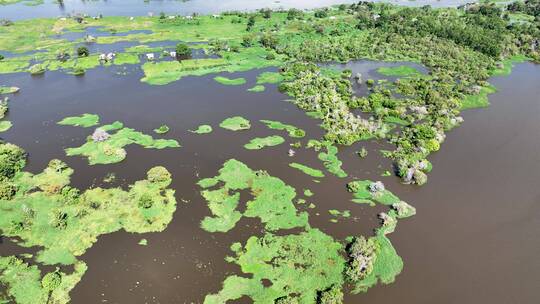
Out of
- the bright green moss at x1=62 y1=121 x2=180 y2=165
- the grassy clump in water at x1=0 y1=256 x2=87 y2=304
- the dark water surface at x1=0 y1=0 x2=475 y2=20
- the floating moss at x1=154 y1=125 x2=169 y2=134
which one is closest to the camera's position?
the grassy clump in water at x1=0 y1=256 x2=87 y2=304

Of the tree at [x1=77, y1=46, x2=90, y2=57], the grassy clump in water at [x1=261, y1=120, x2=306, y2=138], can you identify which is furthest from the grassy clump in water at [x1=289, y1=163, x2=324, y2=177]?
the tree at [x1=77, y1=46, x2=90, y2=57]

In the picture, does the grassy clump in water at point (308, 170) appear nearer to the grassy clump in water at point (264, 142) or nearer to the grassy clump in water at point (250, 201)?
the grassy clump in water at point (250, 201)

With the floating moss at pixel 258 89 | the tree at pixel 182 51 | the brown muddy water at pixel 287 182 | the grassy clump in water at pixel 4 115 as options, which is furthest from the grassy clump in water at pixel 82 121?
the tree at pixel 182 51

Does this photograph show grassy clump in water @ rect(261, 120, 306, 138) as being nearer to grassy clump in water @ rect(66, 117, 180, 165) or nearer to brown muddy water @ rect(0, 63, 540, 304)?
brown muddy water @ rect(0, 63, 540, 304)

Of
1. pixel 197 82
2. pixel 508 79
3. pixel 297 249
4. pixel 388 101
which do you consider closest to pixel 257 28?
pixel 197 82

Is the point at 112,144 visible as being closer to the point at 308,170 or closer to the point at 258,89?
the point at 308,170

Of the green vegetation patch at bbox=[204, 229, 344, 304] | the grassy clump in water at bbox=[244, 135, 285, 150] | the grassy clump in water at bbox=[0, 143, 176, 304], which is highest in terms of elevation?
the grassy clump in water at bbox=[244, 135, 285, 150]
